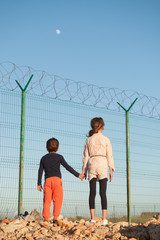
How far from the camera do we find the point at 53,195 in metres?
6.32

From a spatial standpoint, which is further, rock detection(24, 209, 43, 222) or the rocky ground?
rock detection(24, 209, 43, 222)

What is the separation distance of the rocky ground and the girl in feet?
1.49

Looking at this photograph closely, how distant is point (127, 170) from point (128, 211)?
908mm

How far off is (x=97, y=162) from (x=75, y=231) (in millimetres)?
1281

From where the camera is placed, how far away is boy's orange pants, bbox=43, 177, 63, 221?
627 centimetres

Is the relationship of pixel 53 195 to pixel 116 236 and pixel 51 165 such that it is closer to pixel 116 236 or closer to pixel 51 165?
pixel 51 165

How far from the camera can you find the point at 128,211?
8531 mm

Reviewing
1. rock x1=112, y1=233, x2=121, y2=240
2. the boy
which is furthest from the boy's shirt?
rock x1=112, y1=233, x2=121, y2=240

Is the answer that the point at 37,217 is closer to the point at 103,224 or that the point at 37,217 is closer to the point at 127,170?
the point at 103,224

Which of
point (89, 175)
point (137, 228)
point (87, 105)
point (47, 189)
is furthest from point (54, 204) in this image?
point (87, 105)

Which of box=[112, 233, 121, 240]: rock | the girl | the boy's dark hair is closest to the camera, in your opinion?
box=[112, 233, 121, 240]: rock

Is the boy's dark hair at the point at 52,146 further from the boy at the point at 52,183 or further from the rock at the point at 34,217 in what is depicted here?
the rock at the point at 34,217

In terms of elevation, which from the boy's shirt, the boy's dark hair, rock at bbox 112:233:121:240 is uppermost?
the boy's dark hair

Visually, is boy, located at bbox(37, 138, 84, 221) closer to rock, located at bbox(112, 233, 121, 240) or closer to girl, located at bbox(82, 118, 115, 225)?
girl, located at bbox(82, 118, 115, 225)
